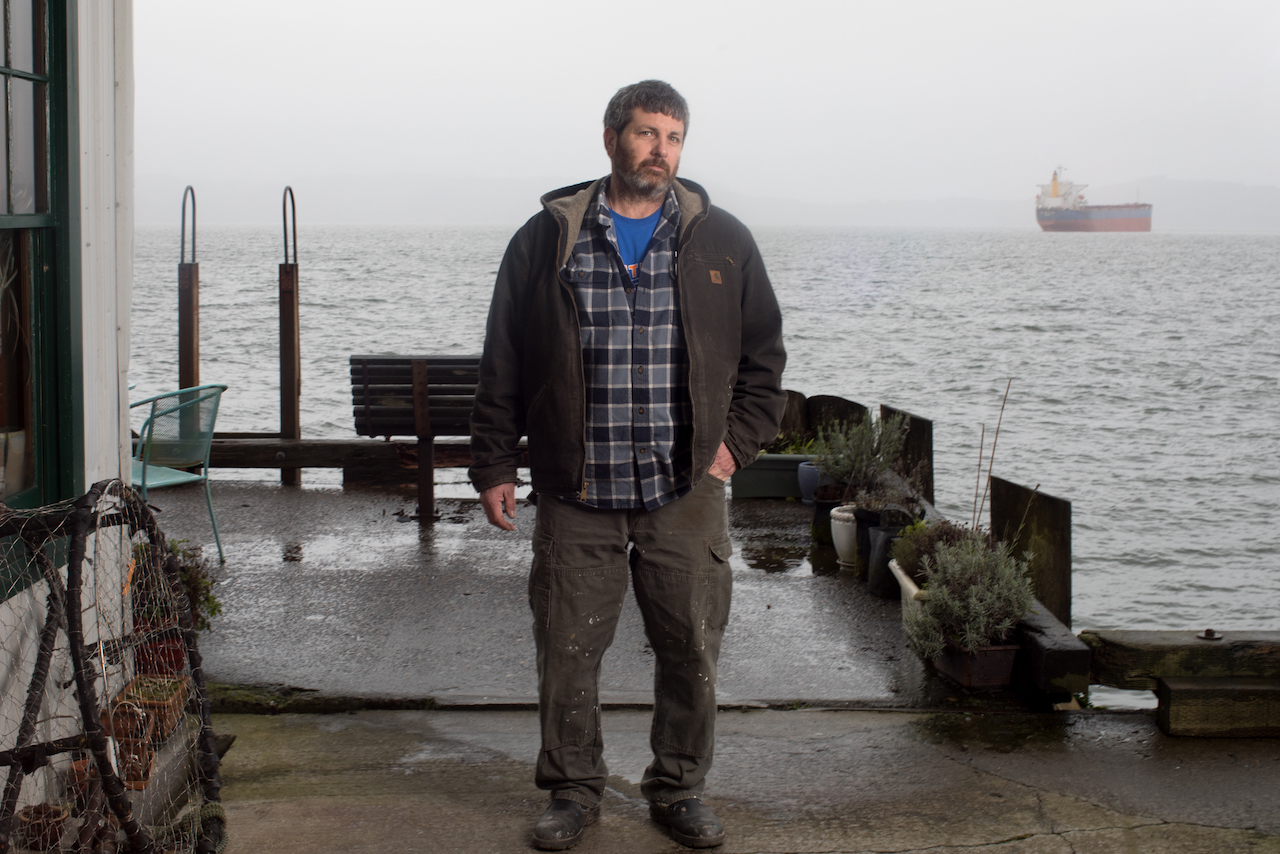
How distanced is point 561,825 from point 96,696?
1303 millimetres

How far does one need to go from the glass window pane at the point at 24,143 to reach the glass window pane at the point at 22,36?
0.05 meters

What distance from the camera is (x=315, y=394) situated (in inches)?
1069

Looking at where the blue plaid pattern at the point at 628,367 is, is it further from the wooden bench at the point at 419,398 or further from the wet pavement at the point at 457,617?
the wooden bench at the point at 419,398

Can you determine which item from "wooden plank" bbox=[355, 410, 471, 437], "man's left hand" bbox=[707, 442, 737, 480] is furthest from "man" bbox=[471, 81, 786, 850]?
"wooden plank" bbox=[355, 410, 471, 437]

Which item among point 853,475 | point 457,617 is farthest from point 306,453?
point 853,475

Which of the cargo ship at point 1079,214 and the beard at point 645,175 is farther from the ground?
the cargo ship at point 1079,214

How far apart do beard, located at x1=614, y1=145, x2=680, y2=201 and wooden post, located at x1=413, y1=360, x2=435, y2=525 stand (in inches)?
185

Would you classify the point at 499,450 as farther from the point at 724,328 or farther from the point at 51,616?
the point at 51,616

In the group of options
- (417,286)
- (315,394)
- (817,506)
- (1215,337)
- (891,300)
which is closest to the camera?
(817,506)

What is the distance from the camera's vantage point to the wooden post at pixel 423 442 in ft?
25.1

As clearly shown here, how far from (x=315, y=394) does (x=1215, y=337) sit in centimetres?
3551

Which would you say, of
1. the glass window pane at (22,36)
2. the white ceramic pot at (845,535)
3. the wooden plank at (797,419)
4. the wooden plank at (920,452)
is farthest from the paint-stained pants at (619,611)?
the wooden plank at (797,419)

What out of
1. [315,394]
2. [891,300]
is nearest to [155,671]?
[315,394]

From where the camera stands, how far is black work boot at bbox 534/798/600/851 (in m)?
3.18
